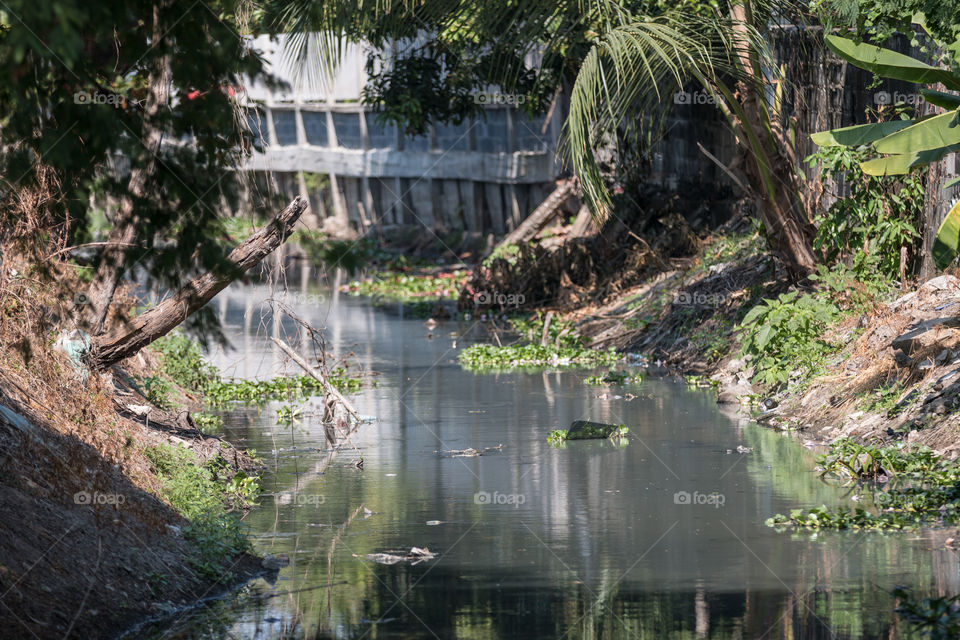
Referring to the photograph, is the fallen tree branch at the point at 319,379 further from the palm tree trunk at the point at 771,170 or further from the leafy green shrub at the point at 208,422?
the palm tree trunk at the point at 771,170

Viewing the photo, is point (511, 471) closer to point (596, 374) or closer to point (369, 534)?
point (369, 534)

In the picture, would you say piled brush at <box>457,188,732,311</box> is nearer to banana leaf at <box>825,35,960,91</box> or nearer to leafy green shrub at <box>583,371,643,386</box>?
leafy green shrub at <box>583,371,643,386</box>

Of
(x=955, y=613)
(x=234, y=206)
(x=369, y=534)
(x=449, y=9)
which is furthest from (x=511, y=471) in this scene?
(x=449, y=9)

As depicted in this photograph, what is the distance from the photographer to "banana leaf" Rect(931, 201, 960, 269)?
12.6 meters

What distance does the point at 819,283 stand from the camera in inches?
666

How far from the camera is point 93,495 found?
9.42 m

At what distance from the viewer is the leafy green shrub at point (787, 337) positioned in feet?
50.1

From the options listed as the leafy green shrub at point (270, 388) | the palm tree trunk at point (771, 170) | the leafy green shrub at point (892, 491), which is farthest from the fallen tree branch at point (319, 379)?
the palm tree trunk at point (771, 170)

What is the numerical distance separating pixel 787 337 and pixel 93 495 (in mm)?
8817

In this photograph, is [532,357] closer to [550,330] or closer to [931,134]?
[550,330]

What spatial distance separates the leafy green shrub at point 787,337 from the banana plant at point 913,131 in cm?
260

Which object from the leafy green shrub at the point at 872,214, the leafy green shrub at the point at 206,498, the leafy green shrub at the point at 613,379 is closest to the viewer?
the leafy green shrub at the point at 206,498

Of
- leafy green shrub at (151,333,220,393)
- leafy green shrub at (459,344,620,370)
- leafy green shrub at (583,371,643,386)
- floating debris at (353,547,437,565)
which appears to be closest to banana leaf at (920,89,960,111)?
floating debris at (353,547,437,565)

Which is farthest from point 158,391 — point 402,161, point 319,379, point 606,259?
point 402,161
